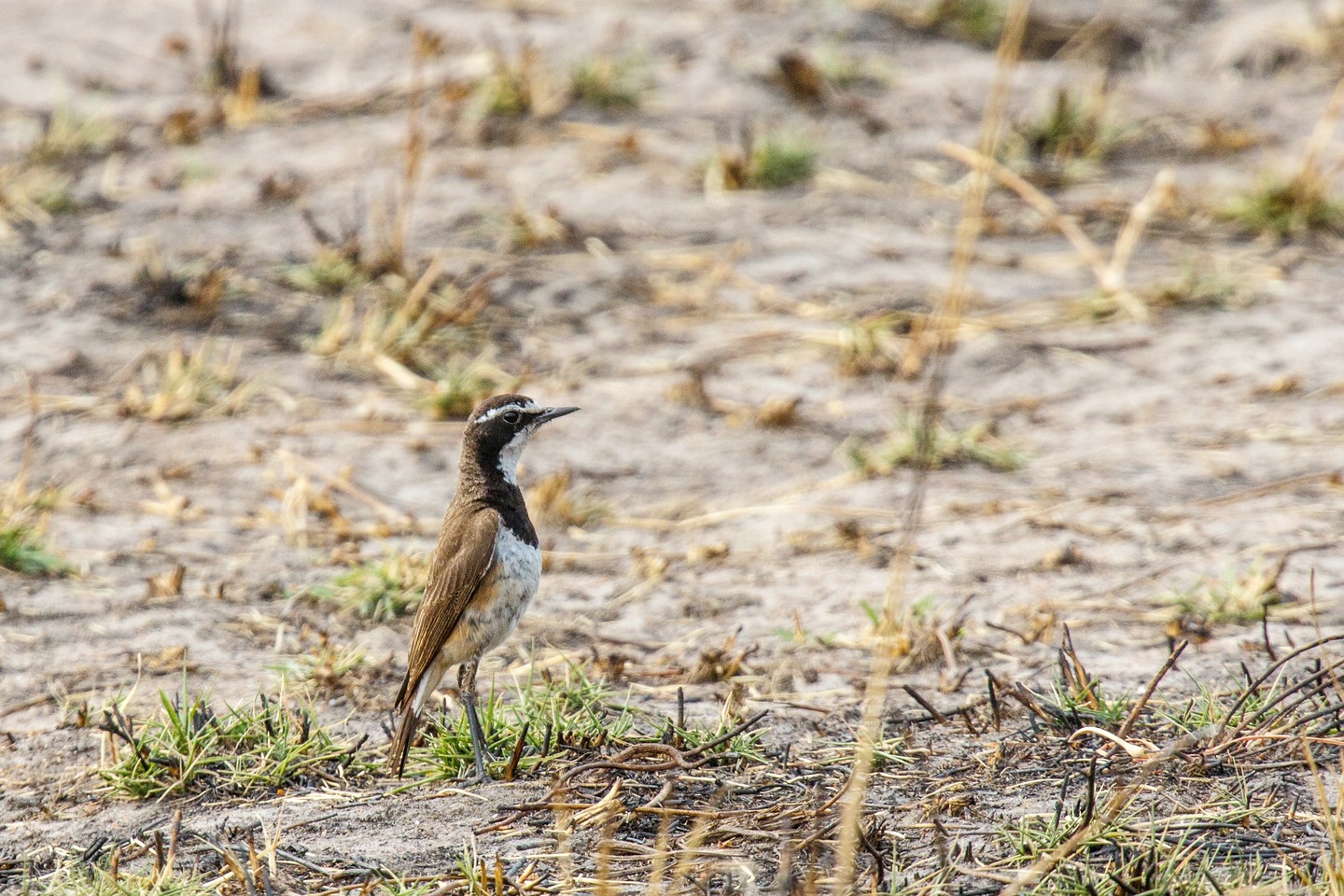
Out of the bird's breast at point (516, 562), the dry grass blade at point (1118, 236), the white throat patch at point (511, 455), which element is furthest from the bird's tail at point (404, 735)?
the dry grass blade at point (1118, 236)

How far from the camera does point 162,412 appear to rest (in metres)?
8.18

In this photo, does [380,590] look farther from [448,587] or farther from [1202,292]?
[1202,292]

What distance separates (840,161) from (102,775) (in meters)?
7.60

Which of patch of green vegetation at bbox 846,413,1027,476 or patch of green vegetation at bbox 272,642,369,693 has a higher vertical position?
patch of green vegetation at bbox 846,413,1027,476

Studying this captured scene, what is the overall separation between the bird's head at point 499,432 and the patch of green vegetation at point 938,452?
8.65 ft

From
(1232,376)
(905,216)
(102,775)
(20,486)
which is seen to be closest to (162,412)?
(20,486)

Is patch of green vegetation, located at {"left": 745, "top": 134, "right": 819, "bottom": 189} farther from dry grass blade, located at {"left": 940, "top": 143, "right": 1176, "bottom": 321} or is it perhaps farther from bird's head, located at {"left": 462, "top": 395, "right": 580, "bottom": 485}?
bird's head, located at {"left": 462, "top": 395, "right": 580, "bottom": 485}

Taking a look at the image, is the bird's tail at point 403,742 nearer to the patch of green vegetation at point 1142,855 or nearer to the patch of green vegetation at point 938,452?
the patch of green vegetation at point 1142,855

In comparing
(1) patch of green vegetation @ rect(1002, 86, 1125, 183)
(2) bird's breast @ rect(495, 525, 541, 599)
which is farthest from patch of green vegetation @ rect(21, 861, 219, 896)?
(1) patch of green vegetation @ rect(1002, 86, 1125, 183)

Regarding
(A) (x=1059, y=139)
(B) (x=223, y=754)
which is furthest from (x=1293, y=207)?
(B) (x=223, y=754)

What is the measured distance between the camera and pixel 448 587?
206 inches

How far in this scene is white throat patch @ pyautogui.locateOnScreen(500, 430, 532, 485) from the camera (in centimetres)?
557

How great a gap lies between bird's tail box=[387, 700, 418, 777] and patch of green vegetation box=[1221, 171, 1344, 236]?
23.9 feet

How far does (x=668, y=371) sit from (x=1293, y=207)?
4407 millimetres
